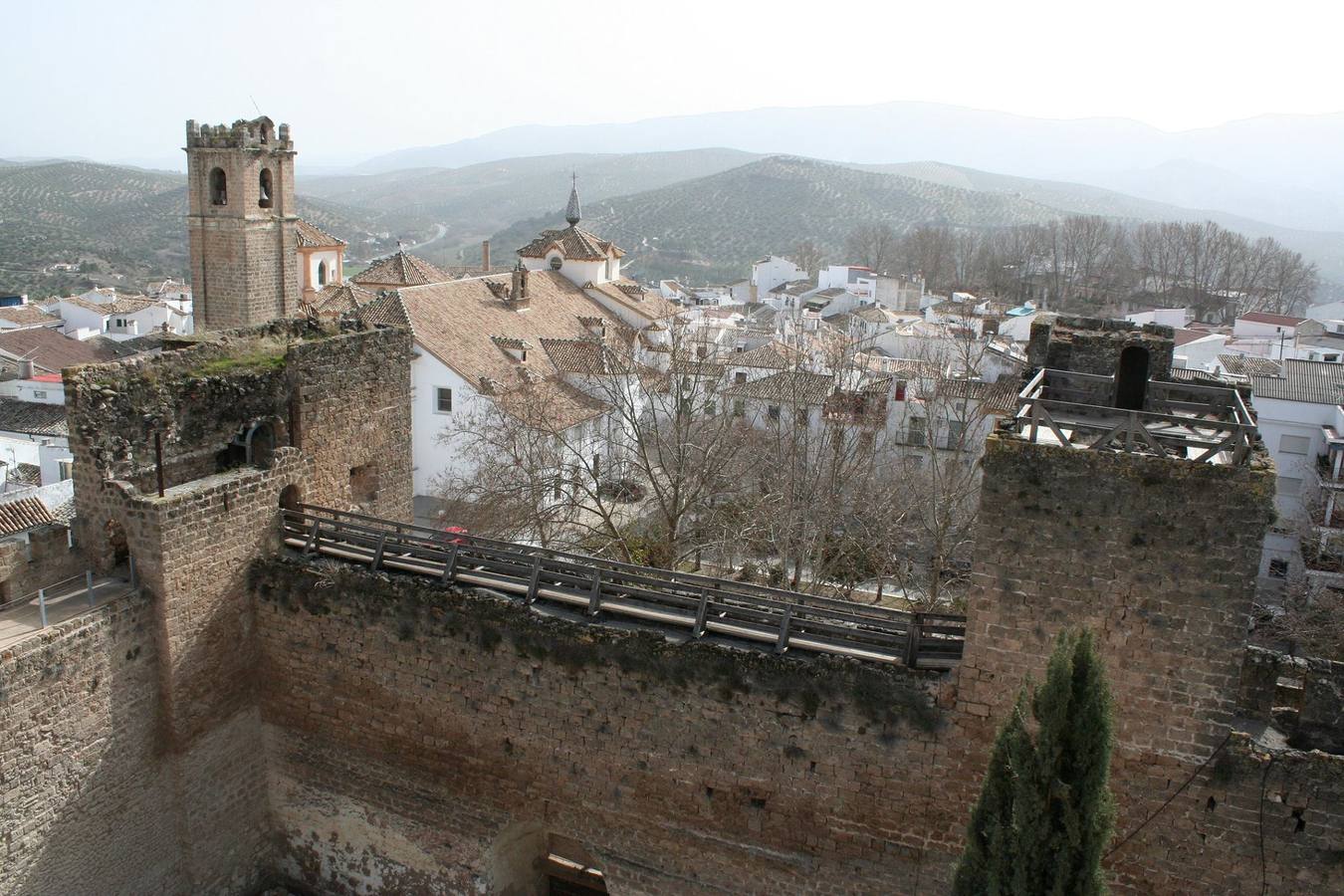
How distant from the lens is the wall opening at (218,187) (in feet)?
106

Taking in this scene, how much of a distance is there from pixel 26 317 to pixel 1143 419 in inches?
→ 2579

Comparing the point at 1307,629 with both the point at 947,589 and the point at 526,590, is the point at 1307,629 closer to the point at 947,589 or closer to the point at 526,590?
the point at 947,589

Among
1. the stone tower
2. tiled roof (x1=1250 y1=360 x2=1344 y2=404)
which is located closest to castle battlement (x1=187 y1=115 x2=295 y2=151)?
the stone tower

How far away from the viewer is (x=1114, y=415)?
1075 centimetres

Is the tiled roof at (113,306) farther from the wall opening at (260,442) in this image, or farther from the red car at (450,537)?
the red car at (450,537)

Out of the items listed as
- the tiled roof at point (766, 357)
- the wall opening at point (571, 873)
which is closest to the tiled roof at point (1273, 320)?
the tiled roof at point (766, 357)

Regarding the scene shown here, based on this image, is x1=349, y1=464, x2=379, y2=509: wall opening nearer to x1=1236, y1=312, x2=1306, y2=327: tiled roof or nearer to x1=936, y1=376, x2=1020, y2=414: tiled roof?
x1=936, y1=376, x2=1020, y2=414: tiled roof

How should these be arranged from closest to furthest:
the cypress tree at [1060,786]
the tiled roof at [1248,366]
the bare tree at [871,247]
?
the cypress tree at [1060,786]
the tiled roof at [1248,366]
the bare tree at [871,247]

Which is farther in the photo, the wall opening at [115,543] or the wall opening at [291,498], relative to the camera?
the wall opening at [291,498]

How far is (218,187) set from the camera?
3256cm

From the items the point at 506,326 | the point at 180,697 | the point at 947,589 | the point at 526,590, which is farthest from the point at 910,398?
the point at 180,697

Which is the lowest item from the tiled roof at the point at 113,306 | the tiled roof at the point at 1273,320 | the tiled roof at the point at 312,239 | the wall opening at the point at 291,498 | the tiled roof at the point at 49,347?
the tiled roof at the point at 49,347

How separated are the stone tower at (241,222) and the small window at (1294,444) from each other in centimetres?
3226

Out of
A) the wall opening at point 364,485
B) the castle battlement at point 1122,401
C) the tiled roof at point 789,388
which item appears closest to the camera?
the castle battlement at point 1122,401
